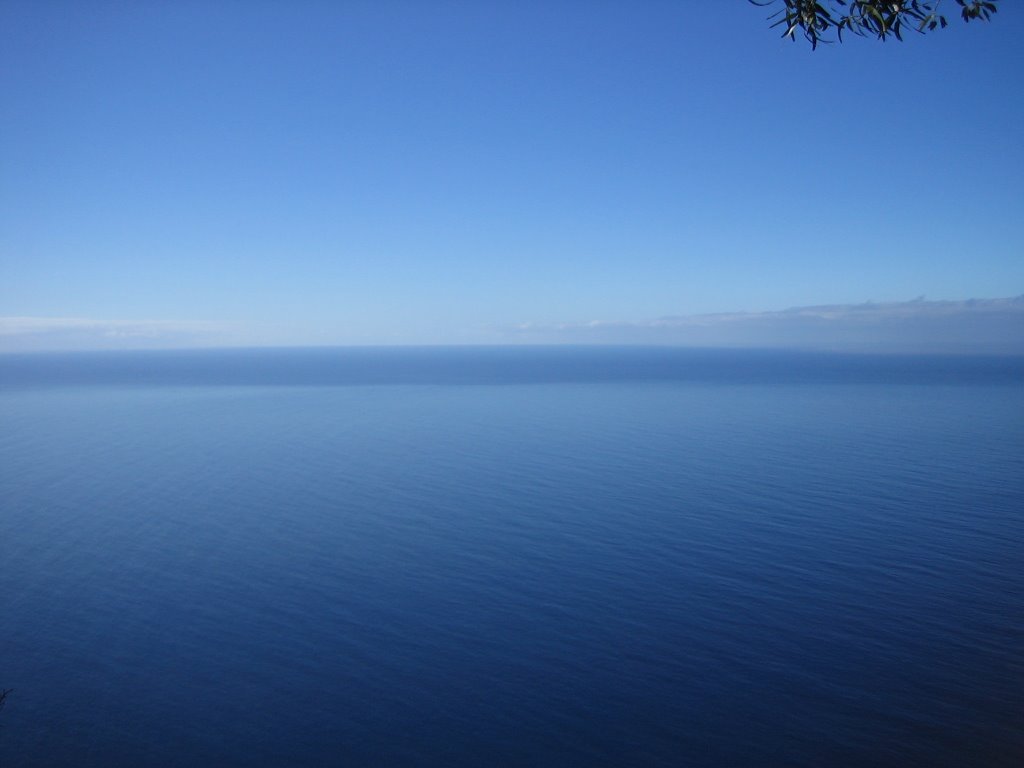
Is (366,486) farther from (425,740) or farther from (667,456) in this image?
(425,740)

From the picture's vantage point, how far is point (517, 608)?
22375 mm

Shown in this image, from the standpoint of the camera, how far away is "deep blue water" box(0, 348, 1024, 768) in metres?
16.0

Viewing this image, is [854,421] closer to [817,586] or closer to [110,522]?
[817,586]

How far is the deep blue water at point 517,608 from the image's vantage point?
15984 millimetres

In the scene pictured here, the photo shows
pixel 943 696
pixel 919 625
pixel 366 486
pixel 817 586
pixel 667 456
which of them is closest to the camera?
pixel 943 696

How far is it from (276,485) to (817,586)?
30688 millimetres

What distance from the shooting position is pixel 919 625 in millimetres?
20781

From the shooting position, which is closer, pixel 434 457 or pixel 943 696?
pixel 943 696

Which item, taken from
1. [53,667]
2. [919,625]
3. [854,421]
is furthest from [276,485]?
[854,421]

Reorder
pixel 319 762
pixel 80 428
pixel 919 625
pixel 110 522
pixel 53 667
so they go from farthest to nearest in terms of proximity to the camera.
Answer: pixel 80 428
pixel 110 522
pixel 919 625
pixel 53 667
pixel 319 762

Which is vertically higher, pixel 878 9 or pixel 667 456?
pixel 878 9

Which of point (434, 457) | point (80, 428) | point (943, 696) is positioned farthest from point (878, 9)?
point (80, 428)

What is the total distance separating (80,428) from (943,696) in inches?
2839

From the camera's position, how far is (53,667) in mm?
19031
